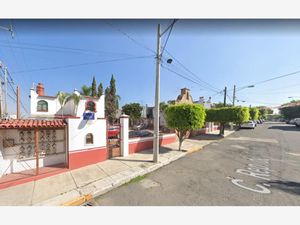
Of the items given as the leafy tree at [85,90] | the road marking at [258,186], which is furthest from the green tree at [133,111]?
the road marking at [258,186]

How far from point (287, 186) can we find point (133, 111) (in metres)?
30.5

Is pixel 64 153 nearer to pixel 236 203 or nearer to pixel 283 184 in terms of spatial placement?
pixel 236 203

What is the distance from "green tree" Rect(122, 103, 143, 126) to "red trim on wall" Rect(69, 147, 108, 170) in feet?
85.1

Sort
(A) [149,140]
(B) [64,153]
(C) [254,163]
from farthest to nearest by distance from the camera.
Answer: (A) [149,140] < (C) [254,163] < (B) [64,153]

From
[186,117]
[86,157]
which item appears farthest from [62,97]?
[186,117]

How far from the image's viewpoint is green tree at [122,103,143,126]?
33875 millimetres

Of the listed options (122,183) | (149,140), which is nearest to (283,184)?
(122,183)

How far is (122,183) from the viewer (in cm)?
538

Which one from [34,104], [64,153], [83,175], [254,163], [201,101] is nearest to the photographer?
[83,175]

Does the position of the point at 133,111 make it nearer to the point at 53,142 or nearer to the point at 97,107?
the point at 97,107

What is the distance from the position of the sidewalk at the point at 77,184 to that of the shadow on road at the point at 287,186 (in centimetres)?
472

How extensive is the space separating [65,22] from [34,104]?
11.4 metres

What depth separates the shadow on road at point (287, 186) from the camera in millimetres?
4784

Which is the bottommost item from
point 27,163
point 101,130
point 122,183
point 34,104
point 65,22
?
point 122,183
